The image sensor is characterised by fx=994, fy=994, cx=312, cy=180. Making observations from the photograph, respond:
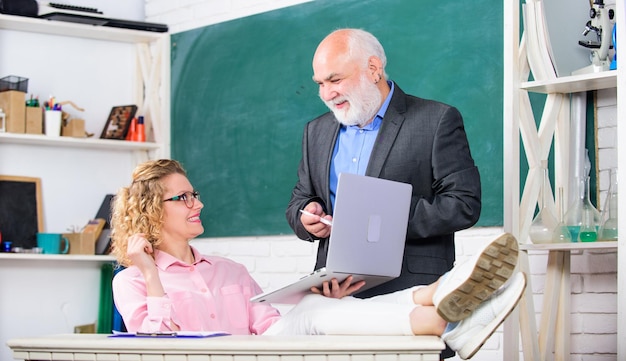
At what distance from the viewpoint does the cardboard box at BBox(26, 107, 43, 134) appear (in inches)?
191

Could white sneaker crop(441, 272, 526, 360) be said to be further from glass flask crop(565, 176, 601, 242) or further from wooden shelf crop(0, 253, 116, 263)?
wooden shelf crop(0, 253, 116, 263)

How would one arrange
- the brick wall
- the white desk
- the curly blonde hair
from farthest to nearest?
the brick wall → the curly blonde hair → the white desk

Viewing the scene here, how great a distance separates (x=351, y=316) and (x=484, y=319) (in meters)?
0.32

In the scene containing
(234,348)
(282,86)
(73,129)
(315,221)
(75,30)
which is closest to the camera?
(234,348)

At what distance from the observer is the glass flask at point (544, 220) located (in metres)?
3.39

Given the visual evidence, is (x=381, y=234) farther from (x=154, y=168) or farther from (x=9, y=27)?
(x=9, y=27)

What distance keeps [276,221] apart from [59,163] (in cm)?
124

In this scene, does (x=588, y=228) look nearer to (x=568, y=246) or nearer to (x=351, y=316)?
(x=568, y=246)

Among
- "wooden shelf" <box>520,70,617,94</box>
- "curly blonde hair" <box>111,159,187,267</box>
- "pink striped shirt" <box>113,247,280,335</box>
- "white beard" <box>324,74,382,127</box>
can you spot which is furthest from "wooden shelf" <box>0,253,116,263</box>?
"wooden shelf" <box>520,70,617,94</box>

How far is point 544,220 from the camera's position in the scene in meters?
3.41

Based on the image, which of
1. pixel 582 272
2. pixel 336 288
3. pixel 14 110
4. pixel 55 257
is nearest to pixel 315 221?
pixel 336 288

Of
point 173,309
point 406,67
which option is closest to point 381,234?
point 173,309

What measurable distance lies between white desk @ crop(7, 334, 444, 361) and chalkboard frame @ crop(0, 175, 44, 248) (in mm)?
2739

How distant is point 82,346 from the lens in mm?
2137
